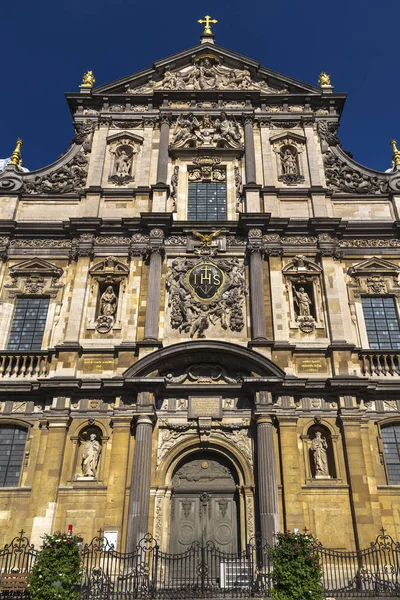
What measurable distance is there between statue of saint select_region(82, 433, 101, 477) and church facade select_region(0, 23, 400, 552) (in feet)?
0.12

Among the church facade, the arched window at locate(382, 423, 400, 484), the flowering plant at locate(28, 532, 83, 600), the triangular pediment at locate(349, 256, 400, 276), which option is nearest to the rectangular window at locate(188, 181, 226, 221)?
the church facade

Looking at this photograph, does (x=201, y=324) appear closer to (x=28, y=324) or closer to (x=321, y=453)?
(x=321, y=453)

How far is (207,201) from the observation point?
71.8 feet

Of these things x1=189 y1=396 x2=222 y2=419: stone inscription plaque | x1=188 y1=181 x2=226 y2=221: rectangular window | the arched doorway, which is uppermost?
x1=188 y1=181 x2=226 y2=221: rectangular window

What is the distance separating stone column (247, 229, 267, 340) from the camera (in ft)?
60.0

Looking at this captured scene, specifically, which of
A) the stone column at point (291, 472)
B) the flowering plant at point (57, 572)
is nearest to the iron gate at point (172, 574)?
the flowering plant at point (57, 572)

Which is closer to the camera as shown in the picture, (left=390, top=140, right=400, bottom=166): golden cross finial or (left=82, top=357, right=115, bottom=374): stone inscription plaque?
(left=82, top=357, right=115, bottom=374): stone inscription plaque

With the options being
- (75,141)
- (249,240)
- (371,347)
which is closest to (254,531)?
(371,347)

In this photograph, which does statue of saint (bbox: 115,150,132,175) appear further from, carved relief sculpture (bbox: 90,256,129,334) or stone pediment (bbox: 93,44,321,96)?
carved relief sculpture (bbox: 90,256,129,334)

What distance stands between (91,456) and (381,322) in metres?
10.7

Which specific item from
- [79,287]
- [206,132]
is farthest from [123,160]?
[79,287]

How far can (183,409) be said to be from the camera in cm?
1733

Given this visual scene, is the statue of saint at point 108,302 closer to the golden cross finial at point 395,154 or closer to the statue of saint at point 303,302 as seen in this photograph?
the statue of saint at point 303,302

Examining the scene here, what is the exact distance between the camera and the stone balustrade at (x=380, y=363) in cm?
1794
